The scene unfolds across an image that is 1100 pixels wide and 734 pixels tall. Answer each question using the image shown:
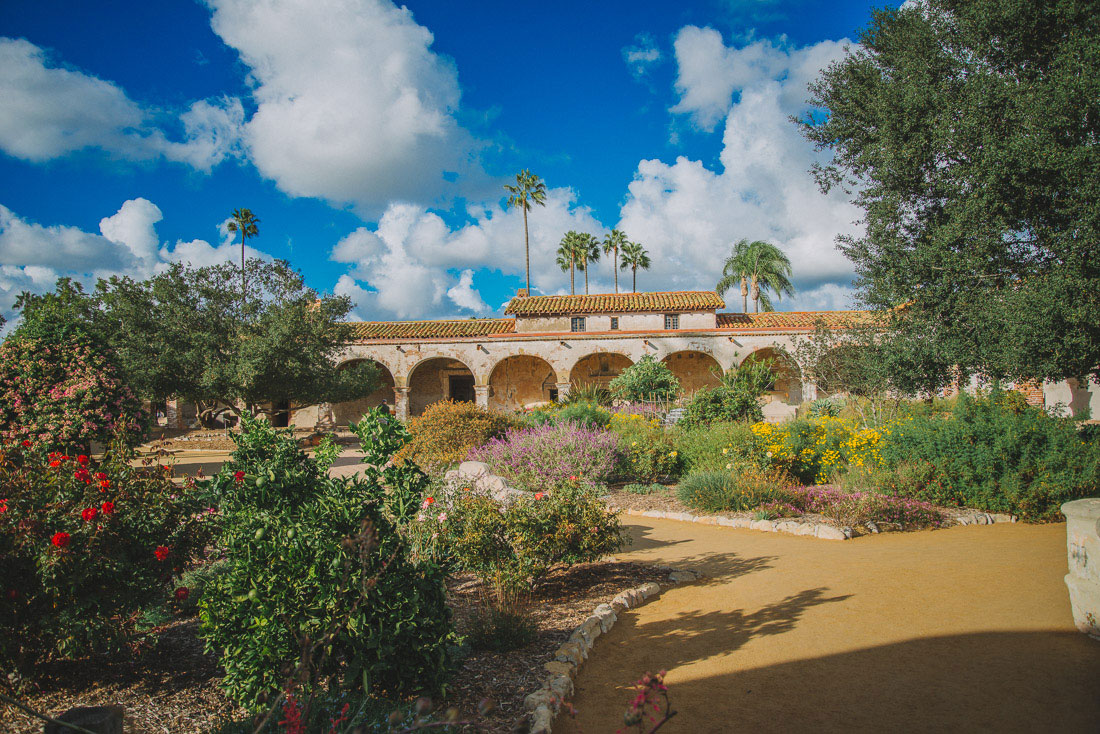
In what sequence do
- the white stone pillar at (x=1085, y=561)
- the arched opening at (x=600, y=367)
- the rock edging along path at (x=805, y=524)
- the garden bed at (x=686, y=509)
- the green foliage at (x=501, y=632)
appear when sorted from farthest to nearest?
the arched opening at (x=600, y=367) → the garden bed at (x=686, y=509) → the rock edging along path at (x=805, y=524) → the green foliage at (x=501, y=632) → the white stone pillar at (x=1085, y=561)

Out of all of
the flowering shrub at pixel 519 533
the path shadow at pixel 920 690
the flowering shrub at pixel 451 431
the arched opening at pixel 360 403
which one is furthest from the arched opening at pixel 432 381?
the path shadow at pixel 920 690

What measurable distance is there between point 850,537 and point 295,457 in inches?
→ 264

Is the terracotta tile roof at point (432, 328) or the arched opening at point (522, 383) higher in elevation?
the terracotta tile roof at point (432, 328)

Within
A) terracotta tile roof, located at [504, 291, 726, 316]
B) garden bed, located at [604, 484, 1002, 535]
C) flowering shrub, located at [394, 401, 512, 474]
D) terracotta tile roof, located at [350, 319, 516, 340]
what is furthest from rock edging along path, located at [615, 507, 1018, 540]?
terracotta tile roof, located at [350, 319, 516, 340]

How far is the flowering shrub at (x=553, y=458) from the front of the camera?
9.40 m

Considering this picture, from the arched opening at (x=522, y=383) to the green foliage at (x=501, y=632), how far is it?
23.7 metres

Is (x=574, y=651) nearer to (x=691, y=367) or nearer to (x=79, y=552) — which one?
(x=79, y=552)

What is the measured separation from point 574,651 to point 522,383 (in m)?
24.5

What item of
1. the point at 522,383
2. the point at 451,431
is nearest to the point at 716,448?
the point at 451,431

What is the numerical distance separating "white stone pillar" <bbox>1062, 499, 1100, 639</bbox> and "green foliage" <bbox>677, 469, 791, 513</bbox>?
168 inches

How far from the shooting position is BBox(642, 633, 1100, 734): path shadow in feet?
10.1

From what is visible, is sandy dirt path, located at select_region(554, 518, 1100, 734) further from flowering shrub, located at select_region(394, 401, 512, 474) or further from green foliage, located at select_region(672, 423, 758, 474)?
flowering shrub, located at select_region(394, 401, 512, 474)

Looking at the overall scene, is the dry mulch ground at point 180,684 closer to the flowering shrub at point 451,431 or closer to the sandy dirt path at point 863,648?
the sandy dirt path at point 863,648

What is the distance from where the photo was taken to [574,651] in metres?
3.88
